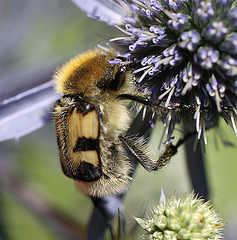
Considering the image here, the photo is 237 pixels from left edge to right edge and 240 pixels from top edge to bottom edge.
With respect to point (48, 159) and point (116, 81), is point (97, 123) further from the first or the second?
point (48, 159)

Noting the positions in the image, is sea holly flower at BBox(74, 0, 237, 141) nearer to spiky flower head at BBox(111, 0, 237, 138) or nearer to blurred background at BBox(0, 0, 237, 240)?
spiky flower head at BBox(111, 0, 237, 138)

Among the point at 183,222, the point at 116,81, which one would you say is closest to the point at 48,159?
the point at 116,81

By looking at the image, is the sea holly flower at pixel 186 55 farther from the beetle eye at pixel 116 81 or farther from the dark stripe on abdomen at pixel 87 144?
the dark stripe on abdomen at pixel 87 144

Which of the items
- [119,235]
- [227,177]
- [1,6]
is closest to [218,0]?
[227,177]

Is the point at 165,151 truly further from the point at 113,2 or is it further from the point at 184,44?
the point at 113,2

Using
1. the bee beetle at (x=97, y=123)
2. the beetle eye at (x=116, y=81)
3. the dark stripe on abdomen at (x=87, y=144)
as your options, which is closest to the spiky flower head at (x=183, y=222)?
the bee beetle at (x=97, y=123)

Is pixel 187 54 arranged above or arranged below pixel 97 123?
above

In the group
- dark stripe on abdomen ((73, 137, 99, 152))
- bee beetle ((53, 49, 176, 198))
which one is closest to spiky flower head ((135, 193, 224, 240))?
bee beetle ((53, 49, 176, 198))
